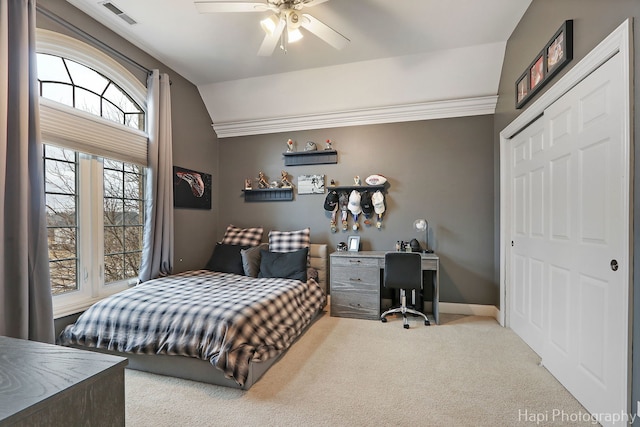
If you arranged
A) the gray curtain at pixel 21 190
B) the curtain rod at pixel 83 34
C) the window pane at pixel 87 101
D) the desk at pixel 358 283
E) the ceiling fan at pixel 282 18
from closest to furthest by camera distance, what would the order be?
the gray curtain at pixel 21 190 → the ceiling fan at pixel 282 18 → the curtain rod at pixel 83 34 → the window pane at pixel 87 101 → the desk at pixel 358 283

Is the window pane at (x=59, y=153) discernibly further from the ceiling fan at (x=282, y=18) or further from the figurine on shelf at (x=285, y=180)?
the figurine on shelf at (x=285, y=180)

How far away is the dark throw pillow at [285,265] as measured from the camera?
3.40 metres

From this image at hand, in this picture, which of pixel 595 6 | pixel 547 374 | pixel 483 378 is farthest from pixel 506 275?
pixel 595 6

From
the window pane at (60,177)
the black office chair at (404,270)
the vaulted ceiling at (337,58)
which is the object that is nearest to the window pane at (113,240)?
the window pane at (60,177)

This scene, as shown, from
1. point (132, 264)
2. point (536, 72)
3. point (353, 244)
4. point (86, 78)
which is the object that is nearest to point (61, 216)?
point (132, 264)

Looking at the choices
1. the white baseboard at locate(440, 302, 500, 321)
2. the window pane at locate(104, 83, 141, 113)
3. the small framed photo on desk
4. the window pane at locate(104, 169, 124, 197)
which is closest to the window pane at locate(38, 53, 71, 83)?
the window pane at locate(104, 83, 141, 113)

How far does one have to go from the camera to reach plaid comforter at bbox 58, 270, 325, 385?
2021mm

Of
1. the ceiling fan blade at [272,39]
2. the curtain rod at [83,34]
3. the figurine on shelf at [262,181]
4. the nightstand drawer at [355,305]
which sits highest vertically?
the curtain rod at [83,34]

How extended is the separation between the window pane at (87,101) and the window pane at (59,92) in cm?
7

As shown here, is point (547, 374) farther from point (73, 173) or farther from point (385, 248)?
point (73, 173)

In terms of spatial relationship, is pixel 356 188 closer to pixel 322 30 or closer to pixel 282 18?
pixel 322 30

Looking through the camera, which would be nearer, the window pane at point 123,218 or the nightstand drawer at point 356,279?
the window pane at point 123,218

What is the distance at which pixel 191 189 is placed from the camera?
387 cm

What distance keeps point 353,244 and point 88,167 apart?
9.56 ft
